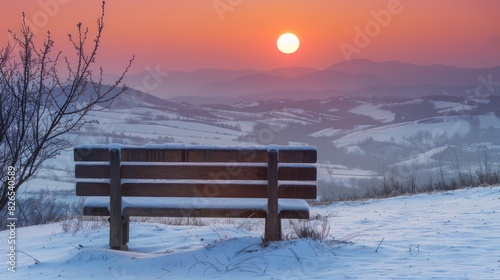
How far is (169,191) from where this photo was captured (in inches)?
306

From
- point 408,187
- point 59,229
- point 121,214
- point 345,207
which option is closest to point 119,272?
point 121,214

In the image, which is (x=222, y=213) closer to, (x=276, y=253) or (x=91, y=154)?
(x=276, y=253)

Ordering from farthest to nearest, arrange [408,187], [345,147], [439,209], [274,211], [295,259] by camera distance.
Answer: [345,147] → [408,187] → [439,209] → [274,211] → [295,259]

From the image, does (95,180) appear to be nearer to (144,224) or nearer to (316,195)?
(144,224)

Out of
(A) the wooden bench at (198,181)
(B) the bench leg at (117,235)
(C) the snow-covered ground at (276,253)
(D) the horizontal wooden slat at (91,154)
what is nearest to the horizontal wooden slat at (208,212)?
(A) the wooden bench at (198,181)

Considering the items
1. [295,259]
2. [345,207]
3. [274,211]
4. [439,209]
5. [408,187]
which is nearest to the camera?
[295,259]

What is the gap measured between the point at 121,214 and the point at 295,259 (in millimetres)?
2392

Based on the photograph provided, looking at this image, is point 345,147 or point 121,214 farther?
point 345,147

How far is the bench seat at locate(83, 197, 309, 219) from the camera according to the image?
25.0ft

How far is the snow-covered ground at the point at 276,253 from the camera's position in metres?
6.56

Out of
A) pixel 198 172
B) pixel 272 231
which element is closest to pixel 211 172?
pixel 198 172

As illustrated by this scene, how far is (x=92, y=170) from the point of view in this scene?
787 centimetres

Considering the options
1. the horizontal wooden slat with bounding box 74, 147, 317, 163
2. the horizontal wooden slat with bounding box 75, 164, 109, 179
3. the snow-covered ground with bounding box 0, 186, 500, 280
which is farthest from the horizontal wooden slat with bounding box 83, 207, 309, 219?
the horizontal wooden slat with bounding box 75, 164, 109, 179

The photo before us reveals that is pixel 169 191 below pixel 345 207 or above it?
above
